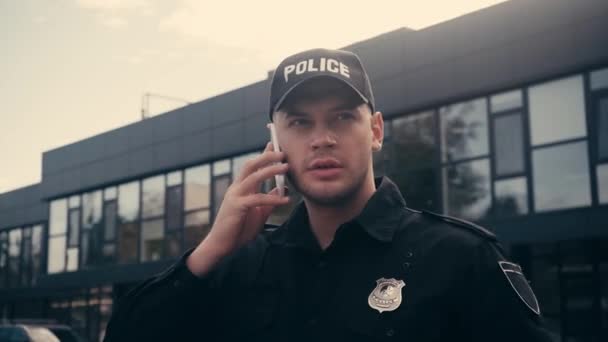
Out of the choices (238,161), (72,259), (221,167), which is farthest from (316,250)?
(72,259)

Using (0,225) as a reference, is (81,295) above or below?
below

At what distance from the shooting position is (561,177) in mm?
14188

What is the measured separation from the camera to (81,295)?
96.8ft

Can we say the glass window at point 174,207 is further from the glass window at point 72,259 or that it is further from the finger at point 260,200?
the finger at point 260,200

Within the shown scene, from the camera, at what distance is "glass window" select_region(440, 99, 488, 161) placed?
51.2 feet

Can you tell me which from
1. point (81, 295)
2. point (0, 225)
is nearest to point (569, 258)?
point (81, 295)

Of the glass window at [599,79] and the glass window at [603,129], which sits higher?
the glass window at [599,79]

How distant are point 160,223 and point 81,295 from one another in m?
7.12

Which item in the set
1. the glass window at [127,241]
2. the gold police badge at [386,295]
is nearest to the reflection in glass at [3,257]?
the glass window at [127,241]

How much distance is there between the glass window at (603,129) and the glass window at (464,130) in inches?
91.4

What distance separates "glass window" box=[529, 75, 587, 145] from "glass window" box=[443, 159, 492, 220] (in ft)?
4.35

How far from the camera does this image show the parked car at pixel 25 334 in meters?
13.7

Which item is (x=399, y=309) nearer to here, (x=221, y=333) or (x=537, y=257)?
(x=221, y=333)

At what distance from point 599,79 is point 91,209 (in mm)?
18855
